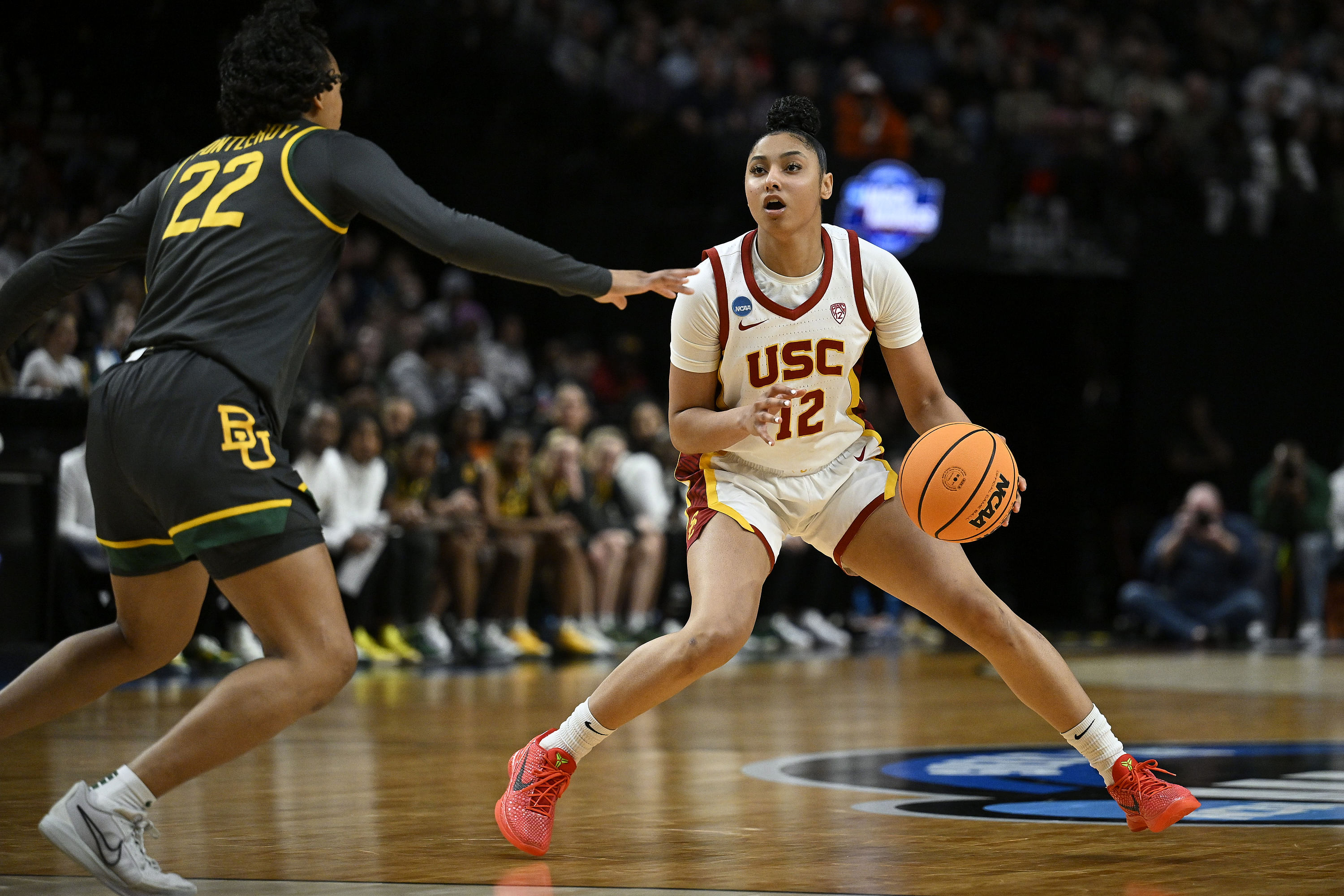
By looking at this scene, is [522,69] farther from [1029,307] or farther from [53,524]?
[53,524]

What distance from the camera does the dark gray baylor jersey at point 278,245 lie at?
11.1 feet

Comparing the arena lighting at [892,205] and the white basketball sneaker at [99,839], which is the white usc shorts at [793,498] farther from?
the arena lighting at [892,205]

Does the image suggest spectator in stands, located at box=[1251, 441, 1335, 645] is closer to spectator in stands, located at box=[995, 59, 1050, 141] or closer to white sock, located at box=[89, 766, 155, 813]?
spectator in stands, located at box=[995, 59, 1050, 141]

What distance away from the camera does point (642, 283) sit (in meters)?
3.54

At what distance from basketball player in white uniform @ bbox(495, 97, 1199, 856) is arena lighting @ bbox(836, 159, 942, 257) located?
11455 mm

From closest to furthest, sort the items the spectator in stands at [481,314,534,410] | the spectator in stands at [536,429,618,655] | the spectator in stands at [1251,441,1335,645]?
the spectator in stands at [536,429,618,655] → the spectator in stands at [481,314,534,410] → the spectator in stands at [1251,441,1335,645]

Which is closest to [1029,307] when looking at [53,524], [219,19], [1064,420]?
[1064,420]

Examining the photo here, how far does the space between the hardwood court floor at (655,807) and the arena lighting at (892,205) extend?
768cm

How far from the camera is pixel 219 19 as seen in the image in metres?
11.2

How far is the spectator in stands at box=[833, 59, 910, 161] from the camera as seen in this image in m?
16.0

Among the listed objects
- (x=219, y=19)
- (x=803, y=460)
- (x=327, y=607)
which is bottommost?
(x=327, y=607)

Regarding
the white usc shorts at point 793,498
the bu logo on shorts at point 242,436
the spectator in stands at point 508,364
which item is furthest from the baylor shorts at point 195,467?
the spectator in stands at point 508,364

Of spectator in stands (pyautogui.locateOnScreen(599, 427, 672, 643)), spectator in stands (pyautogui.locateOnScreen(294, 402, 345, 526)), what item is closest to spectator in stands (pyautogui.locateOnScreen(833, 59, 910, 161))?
spectator in stands (pyautogui.locateOnScreen(599, 427, 672, 643))

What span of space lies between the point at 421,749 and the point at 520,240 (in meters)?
3.35
